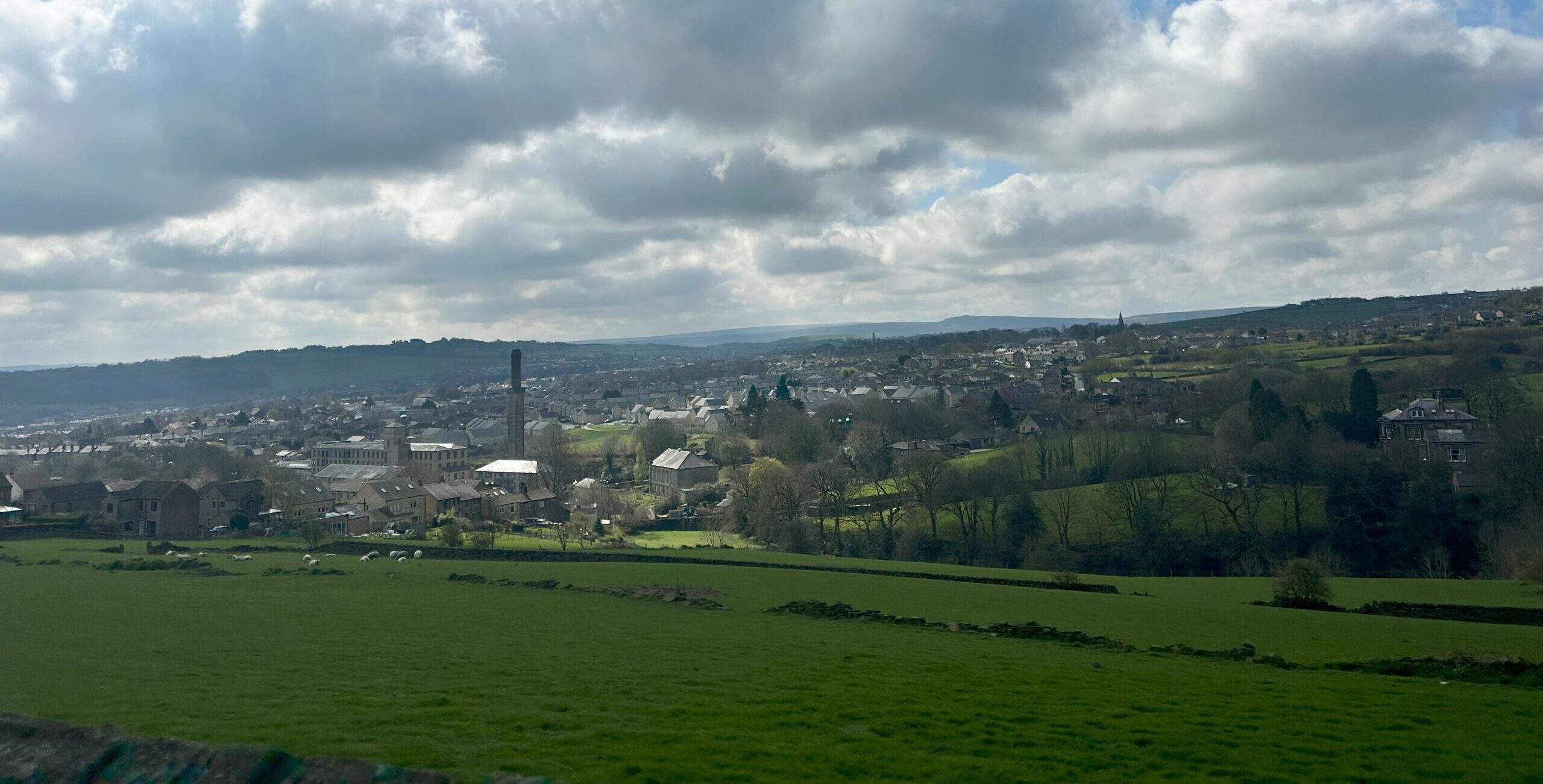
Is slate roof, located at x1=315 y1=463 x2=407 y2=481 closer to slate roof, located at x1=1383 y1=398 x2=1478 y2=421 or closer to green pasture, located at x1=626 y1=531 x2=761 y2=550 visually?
green pasture, located at x1=626 y1=531 x2=761 y2=550

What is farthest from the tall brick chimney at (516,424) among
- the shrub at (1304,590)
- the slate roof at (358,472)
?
the shrub at (1304,590)

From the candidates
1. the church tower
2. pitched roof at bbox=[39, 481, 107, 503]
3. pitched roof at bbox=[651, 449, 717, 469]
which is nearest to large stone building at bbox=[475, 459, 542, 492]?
the church tower

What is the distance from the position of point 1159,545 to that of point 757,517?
27624 millimetres

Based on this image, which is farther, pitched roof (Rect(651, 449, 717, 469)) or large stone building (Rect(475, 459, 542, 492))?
large stone building (Rect(475, 459, 542, 492))

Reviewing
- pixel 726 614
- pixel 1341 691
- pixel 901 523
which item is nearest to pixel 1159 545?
pixel 901 523

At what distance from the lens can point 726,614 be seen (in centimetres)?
2730

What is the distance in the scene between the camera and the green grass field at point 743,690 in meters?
11.7

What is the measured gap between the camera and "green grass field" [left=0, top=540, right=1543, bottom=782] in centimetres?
1168

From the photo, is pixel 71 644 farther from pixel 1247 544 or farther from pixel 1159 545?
pixel 1247 544

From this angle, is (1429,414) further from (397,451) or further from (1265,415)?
(397,451)

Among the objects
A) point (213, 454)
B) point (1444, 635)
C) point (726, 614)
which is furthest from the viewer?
point (213, 454)

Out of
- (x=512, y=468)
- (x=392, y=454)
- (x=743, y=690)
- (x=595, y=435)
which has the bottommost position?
(x=512, y=468)

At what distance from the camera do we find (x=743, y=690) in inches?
622

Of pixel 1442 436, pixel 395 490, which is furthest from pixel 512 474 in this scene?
pixel 1442 436
